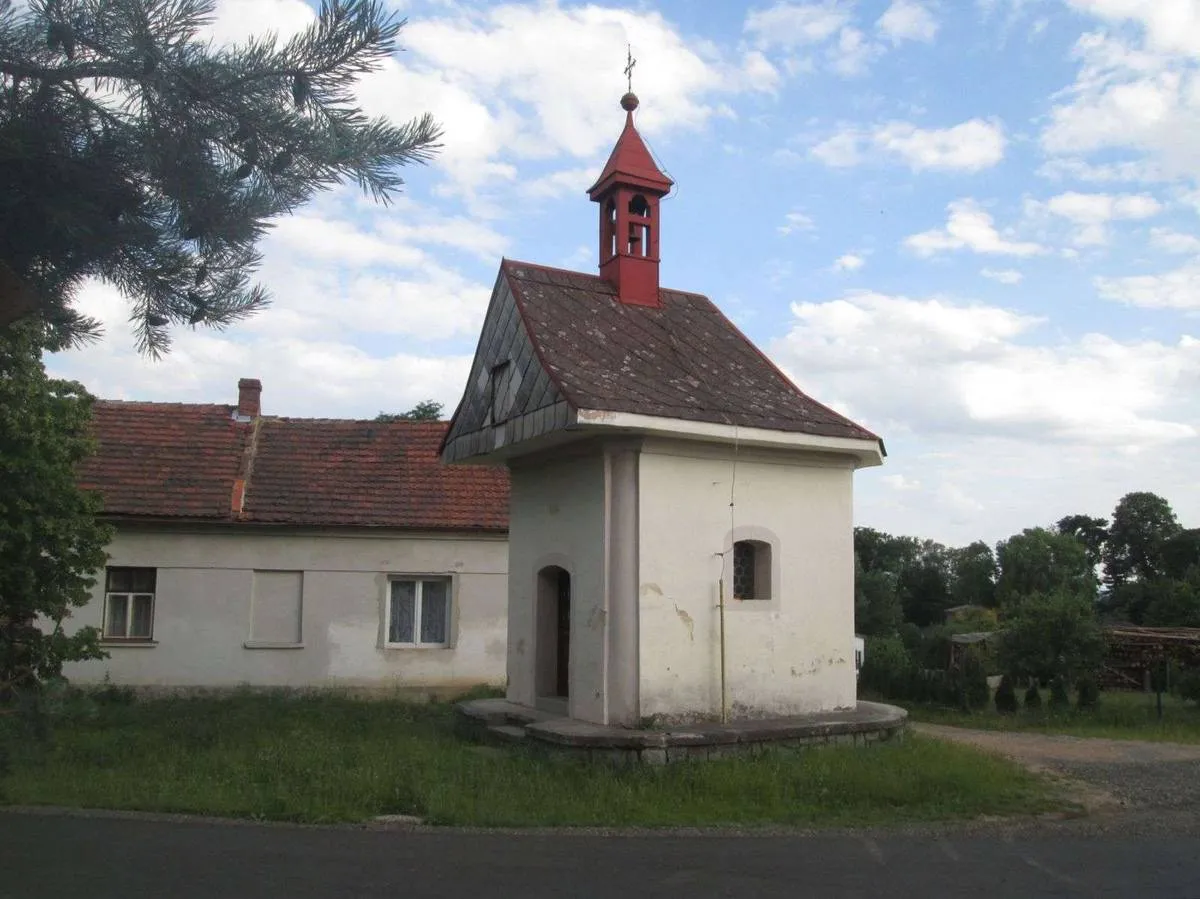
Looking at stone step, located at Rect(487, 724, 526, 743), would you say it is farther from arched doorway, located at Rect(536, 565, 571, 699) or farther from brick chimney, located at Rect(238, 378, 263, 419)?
brick chimney, located at Rect(238, 378, 263, 419)

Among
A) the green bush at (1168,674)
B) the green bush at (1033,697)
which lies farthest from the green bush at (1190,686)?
the green bush at (1033,697)

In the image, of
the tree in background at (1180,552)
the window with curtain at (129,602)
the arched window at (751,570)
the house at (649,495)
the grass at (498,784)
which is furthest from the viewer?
the tree in background at (1180,552)

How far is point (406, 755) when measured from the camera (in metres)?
11.6

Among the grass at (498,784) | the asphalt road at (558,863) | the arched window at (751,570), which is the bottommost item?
the asphalt road at (558,863)

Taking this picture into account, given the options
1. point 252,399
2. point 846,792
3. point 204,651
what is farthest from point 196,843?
point 252,399

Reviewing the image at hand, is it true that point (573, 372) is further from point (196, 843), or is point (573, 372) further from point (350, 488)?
point (350, 488)

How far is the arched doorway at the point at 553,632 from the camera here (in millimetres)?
13570

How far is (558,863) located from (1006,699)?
13501mm

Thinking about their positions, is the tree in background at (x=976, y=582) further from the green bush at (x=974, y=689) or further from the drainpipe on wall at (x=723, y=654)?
the drainpipe on wall at (x=723, y=654)

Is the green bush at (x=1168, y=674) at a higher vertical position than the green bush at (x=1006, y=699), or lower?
higher

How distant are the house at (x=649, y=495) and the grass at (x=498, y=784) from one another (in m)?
1.17

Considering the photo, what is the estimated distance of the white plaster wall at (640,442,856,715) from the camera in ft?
Result: 38.4

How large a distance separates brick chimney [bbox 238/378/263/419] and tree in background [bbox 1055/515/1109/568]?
68.7m

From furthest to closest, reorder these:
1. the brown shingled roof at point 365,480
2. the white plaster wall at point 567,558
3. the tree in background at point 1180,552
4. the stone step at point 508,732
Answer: the tree in background at point 1180,552
the brown shingled roof at point 365,480
the stone step at point 508,732
the white plaster wall at point 567,558
